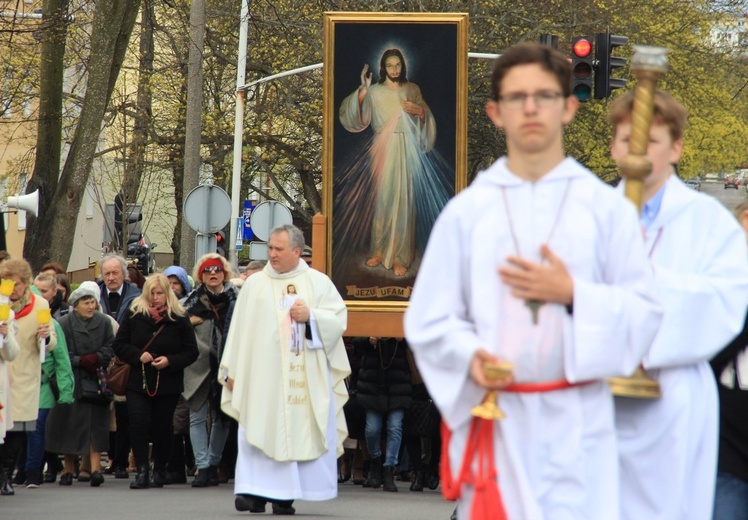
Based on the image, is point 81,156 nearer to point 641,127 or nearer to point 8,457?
point 8,457

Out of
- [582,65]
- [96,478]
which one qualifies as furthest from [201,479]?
[582,65]

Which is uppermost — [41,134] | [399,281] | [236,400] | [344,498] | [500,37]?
[500,37]

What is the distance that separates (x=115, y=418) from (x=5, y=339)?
2.67 meters

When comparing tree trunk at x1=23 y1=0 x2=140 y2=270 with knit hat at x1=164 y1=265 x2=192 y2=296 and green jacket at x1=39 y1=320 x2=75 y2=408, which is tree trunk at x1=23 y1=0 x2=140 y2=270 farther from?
green jacket at x1=39 y1=320 x2=75 y2=408

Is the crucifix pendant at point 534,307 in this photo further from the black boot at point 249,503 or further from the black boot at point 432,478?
the black boot at point 432,478

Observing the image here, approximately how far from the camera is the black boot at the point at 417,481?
14086mm

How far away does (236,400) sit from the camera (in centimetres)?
1166

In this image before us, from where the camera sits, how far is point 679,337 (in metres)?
5.07

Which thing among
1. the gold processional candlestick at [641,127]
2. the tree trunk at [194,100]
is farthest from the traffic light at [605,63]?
the gold processional candlestick at [641,127]

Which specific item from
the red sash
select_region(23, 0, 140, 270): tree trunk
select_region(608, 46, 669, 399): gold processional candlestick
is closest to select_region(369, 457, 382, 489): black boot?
select_region(23, 0, 140, 270): tree trunk

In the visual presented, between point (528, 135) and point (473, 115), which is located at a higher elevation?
point (473, 115)

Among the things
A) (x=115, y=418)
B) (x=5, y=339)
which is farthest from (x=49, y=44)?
(x=5, y=339)

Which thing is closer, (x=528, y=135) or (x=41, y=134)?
(x=528, y=135)

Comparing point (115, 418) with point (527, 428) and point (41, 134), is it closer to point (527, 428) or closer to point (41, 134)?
point (41, 134)
